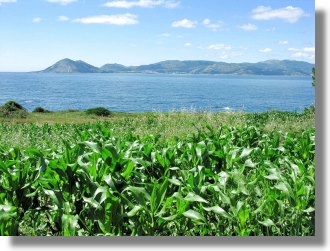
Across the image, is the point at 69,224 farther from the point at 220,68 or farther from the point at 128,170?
the point at 220,68

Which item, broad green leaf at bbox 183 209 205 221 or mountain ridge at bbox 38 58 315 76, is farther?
mountain ridge at bbox 38 58 315 76

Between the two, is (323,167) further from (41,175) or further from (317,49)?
(41,175)

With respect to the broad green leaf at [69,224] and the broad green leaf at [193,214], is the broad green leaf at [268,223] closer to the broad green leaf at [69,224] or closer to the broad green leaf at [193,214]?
the broad green leaf at [193,214]

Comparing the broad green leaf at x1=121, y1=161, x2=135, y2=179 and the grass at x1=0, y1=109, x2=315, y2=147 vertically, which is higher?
the broad green leaf at x1=121, y1=161, x2=135, y2=179

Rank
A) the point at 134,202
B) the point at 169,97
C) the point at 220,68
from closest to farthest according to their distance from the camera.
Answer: the point at 134,202 < the point at 220,68 < the point at 169,97

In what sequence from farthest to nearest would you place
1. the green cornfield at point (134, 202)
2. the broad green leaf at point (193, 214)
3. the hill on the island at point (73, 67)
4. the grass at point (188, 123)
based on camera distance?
the hill on the island at point (73, 67), the grass at point (188, 123), the green cornfield at point (134, 202), the broad green leaf at point (193, 214)

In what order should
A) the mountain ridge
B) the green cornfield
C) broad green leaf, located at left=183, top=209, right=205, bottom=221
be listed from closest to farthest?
broad green leaf, located at left=183, top=209, right=205, bottom=221, the green cornfield, the mountain ridge

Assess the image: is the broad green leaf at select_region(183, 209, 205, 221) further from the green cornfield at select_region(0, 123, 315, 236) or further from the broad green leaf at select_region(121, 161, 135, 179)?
the broad green leaf at select_region(121, 161, 135, 179)

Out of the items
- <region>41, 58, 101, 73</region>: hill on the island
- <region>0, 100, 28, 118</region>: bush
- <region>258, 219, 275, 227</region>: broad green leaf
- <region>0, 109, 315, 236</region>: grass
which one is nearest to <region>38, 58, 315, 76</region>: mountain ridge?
<region>41, 58, 101, 73</region>: hill on the island

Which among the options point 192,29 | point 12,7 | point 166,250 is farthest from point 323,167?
point 12,7

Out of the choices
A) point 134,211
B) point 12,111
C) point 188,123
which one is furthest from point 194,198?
point 12,111

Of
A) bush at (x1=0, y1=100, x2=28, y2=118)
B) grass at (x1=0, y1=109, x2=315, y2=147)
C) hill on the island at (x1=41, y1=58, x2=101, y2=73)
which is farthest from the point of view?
hill on the island at (x1=41, y1=58, x2=101, y2=73)

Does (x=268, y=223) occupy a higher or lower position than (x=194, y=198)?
lower

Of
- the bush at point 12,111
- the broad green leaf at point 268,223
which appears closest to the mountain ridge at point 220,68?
the bush at point 12,111
